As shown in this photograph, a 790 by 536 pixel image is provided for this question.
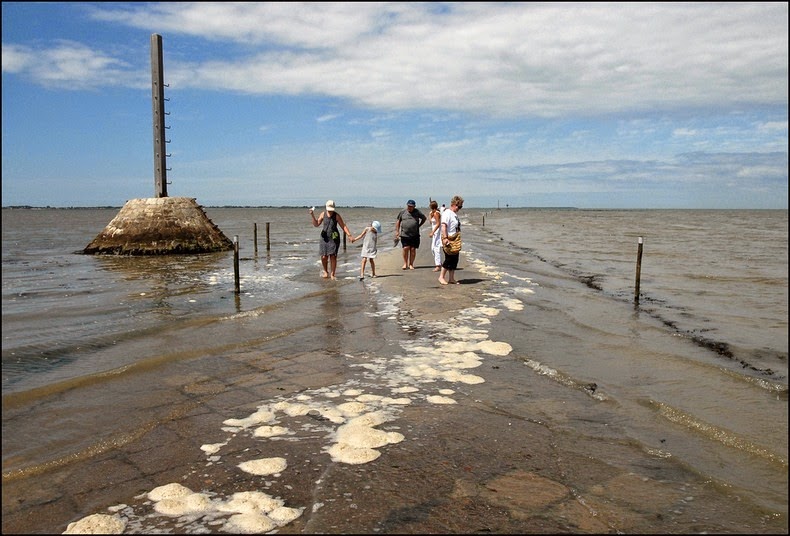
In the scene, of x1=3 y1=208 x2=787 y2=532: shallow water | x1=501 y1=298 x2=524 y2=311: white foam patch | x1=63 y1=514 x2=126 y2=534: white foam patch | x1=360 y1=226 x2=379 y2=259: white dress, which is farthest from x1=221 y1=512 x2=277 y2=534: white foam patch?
x1=360 y1=226 x2=379 y2=259: white dress

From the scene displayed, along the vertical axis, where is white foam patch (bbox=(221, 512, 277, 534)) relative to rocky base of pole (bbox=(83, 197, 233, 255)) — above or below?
below

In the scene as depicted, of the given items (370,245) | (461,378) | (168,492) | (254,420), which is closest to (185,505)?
(168,492)

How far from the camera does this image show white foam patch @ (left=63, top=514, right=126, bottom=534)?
3.57 meters

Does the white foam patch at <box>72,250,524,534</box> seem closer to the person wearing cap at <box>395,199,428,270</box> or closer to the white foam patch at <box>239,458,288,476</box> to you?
the white foam patch at <box>239,458,288,476</box>

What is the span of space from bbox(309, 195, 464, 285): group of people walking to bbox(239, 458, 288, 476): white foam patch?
10.2 m

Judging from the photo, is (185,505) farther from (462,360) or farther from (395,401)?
(462,360)

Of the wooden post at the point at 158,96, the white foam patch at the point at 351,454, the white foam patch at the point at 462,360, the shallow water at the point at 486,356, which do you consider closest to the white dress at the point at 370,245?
the shallow water at the point at 486,356

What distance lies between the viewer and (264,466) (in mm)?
4516

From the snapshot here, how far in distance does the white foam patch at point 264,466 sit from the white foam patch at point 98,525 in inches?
40.0

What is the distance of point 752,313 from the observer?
12.6 metres

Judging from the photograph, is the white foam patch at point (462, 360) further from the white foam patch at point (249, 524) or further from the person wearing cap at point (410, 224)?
the person wearing cap at point (410, 224)

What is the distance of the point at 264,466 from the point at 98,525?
4.18 ft

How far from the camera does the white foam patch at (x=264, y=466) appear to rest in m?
4.42

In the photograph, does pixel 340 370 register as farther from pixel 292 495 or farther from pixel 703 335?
pixel 703 335
